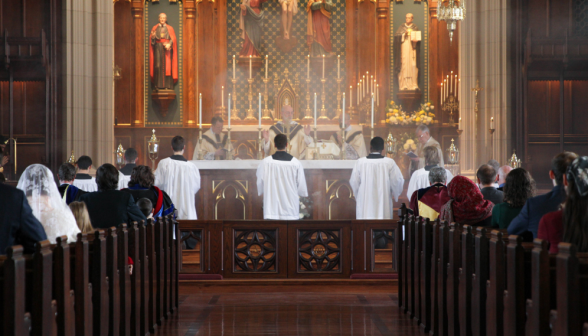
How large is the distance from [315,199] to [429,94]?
5.27m

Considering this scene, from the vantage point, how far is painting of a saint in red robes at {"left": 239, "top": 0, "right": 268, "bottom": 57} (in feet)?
43.5

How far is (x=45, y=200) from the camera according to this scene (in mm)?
3807

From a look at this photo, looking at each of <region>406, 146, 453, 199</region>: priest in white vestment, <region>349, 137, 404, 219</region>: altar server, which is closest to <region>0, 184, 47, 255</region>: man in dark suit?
<region>406, 146, 453, 199</region>: priest in white vestment

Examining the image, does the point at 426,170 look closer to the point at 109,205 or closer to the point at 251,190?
the point at 251,190

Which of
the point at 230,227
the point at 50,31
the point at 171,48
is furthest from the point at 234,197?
the point at 171,48

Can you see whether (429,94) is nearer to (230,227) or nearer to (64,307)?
(230,227)

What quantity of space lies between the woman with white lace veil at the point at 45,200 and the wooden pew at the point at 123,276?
0.36 m

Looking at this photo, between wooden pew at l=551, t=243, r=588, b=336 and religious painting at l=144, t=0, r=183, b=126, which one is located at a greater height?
religious painting at l=144, t=0, r=183, b=126

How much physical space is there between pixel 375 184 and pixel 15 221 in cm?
579

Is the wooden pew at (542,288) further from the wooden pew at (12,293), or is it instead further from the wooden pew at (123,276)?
the wooden pew at (123,276)

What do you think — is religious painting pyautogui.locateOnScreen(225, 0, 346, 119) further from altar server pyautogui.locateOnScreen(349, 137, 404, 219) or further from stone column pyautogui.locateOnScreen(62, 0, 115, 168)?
altar server pyautogui.locateOnScreen(349, 137, 404, 219)

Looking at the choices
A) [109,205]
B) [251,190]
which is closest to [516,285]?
[109,205]

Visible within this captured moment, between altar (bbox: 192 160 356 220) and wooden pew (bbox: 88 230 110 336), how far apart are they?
5.15 meters

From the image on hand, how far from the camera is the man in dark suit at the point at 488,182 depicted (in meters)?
5.41
